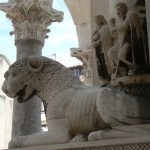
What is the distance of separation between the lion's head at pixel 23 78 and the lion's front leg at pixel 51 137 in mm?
491

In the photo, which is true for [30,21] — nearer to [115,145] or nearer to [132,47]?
[132,47]

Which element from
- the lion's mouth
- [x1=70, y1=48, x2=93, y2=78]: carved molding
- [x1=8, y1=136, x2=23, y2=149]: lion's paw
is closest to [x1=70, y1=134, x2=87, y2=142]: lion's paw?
[x1=8, y1=136, x2=23, y2=149]: lion's paw

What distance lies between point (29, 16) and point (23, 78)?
7384mm

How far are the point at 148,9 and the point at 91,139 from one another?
49.2 inches

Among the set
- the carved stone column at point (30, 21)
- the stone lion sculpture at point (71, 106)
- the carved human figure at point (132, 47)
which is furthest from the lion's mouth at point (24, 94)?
the carved stone column at point (30, 21)

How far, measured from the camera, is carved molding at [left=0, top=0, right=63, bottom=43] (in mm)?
11227

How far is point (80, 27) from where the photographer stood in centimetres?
1570

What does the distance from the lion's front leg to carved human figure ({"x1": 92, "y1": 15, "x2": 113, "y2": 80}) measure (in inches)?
34.2

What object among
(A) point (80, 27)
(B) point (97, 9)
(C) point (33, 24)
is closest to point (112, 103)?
(B) point (97, 9)

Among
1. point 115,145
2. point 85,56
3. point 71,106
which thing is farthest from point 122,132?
point 85,56

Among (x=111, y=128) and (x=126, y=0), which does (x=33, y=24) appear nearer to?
(x=126, y=0)

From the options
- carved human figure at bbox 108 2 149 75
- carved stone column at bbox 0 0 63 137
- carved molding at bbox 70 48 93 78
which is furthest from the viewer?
carved molding at bbox 70 48 93 78

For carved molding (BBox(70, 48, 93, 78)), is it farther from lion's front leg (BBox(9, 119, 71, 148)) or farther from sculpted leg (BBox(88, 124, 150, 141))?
sculpted leg (BBox(88, 124, 150, 141))

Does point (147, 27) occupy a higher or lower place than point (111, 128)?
higher
